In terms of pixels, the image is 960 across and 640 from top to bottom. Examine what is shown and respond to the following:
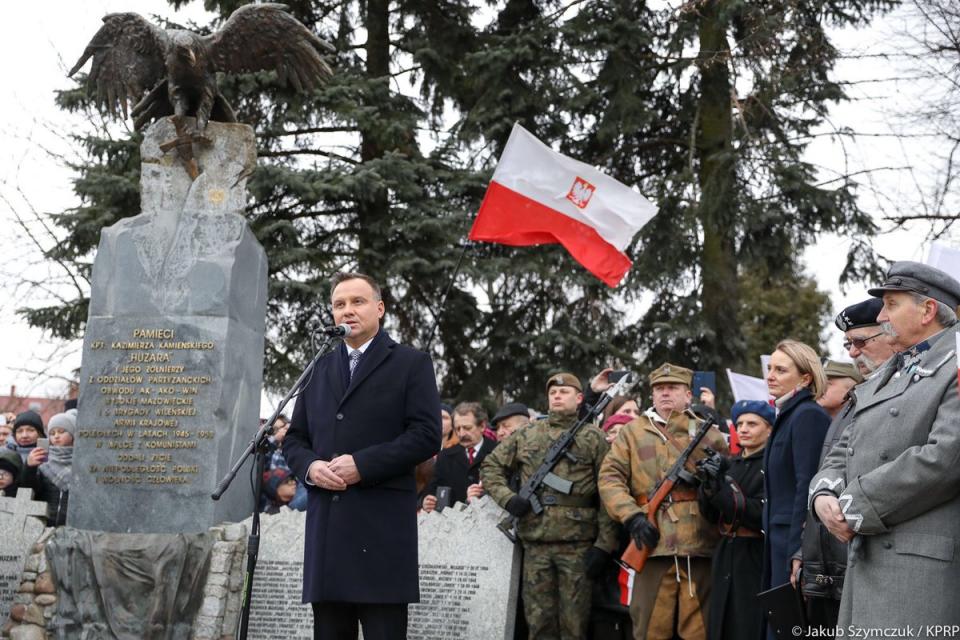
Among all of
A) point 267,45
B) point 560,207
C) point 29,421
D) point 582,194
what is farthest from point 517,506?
point 29,421

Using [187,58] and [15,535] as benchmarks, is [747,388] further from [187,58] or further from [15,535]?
[15,535]

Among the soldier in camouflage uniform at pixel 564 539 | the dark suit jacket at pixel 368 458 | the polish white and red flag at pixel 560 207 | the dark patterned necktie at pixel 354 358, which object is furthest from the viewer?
the polish white and red flag at pixel 560 207

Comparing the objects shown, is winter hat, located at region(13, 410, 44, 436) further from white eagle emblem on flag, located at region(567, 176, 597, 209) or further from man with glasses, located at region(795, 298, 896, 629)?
man with glasses, located at region(795, 298, 896, 629)

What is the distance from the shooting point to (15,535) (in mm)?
8586

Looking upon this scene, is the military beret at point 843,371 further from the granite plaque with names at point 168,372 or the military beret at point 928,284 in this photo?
the granite plaque with names at point 168,372

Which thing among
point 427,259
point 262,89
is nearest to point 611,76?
point 427,259

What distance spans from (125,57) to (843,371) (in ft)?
22.2

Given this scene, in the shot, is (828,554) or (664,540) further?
(664,540)

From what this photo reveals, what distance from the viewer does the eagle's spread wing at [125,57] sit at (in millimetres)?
9484

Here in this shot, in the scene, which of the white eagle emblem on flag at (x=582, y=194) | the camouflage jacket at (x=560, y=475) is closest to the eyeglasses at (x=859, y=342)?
the camouflage jacket at (x=560, y=475)

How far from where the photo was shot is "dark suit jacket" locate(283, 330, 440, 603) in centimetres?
492

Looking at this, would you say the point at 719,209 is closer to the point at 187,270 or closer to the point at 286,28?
the point at 286,28

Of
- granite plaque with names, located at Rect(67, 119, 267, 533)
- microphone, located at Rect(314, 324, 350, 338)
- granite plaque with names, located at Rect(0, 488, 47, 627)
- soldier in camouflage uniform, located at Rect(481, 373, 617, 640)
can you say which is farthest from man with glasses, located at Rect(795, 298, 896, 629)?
granite plaque with names, located at Rect(0, 488, 47, 627)

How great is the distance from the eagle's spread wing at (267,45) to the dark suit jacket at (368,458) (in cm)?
502
